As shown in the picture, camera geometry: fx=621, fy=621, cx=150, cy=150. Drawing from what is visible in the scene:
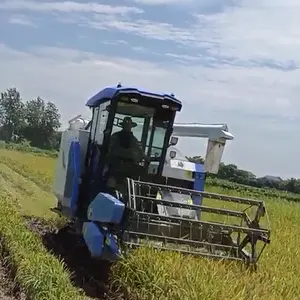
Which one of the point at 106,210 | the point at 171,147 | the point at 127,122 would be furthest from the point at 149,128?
the point at 106,210

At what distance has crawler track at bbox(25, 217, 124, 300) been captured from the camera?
6.74m

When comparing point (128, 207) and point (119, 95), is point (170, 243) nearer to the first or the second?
point (128, 207)

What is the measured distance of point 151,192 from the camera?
828 cm

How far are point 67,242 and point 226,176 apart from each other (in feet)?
103

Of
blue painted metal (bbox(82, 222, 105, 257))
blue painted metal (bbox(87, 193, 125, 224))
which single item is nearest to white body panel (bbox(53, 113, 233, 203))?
blue painted metal (bbox(87, 193, 125, 224))

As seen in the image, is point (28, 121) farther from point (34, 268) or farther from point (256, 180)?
point (34, 268)

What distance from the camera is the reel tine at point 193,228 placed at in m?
7.13

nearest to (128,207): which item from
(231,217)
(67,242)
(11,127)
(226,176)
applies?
(231,217)

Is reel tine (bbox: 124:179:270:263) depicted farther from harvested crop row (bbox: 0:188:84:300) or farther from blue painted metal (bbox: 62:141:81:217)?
blue painted metal (bbox: 62:141:81:217)

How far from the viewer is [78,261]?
27.6 feet

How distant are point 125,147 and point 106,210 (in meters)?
1.75

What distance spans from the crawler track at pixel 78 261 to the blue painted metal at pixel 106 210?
0.69m

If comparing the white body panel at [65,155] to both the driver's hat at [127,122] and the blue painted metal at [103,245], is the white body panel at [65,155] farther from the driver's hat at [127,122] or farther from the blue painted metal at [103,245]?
the blue painted metal at [103,245]

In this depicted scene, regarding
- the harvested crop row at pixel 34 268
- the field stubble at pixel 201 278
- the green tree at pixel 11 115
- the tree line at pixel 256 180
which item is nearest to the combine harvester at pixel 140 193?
the field stubble at pixel 201 278
